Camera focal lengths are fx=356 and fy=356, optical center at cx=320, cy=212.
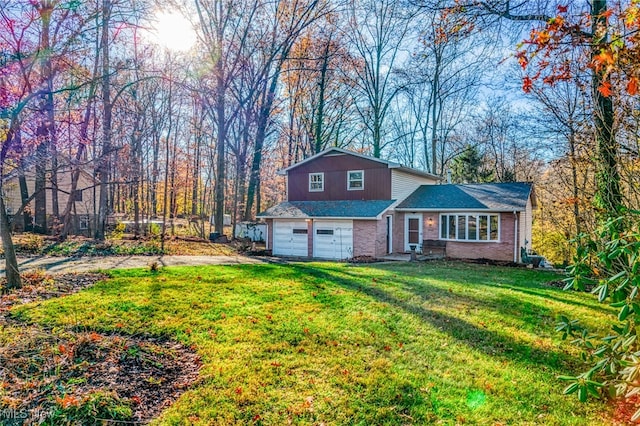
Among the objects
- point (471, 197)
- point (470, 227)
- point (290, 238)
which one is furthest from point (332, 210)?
→ point (471, 197)

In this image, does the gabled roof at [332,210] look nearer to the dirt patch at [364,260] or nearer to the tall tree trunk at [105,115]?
the dirt patch at [364,260]

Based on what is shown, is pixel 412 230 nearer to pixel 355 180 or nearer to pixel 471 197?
pixel 471 197

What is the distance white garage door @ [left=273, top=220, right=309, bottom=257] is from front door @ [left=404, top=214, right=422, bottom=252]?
5238mm

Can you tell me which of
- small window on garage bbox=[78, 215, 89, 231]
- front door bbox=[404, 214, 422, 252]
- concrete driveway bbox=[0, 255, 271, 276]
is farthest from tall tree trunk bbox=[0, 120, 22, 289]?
small window on garage bbox=[78, 215, 89, 231]

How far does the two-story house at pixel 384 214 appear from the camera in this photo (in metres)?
16.2

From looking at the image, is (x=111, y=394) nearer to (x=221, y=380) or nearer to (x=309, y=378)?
(x=221, y=380)

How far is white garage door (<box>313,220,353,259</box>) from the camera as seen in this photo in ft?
57.2

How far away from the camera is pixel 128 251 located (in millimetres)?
14516

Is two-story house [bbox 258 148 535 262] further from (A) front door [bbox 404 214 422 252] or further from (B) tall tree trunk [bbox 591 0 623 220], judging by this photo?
(B) tall tree trunk [bbox 591 0 623 220]

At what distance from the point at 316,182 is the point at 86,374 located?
1669 centimetres

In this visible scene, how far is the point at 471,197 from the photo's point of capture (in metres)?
17.5

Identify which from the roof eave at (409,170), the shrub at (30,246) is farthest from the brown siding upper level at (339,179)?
the shrub at (30,246)

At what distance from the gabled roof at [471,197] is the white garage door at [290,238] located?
515 cm

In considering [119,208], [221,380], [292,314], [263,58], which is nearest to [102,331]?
[221,380]
